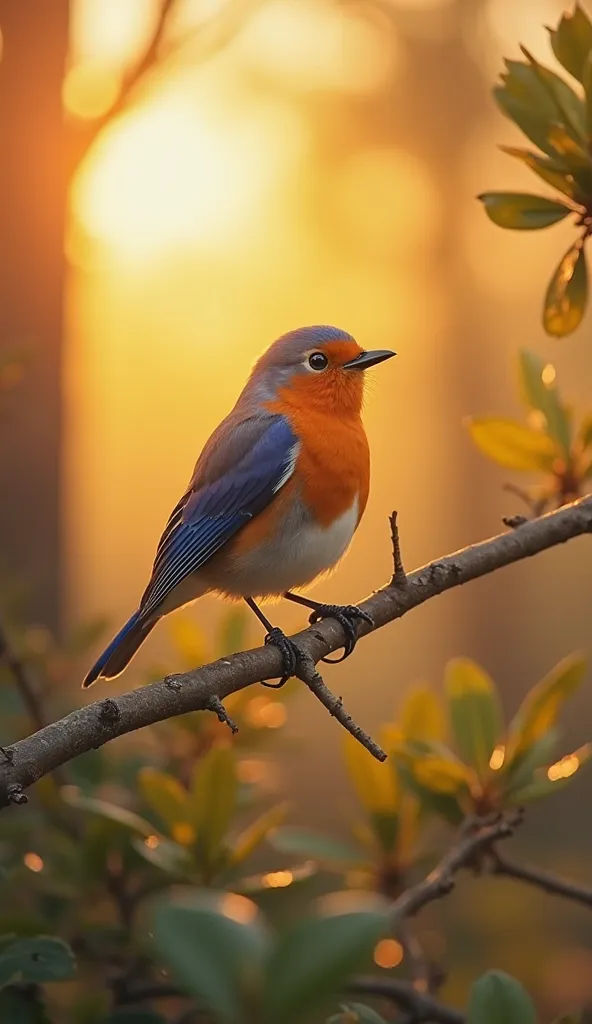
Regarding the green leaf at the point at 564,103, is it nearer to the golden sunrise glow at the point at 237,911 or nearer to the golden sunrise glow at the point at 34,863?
the golden sunrise glow at the point at 237,911

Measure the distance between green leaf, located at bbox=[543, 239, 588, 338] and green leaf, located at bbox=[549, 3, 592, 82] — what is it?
256 millimetres

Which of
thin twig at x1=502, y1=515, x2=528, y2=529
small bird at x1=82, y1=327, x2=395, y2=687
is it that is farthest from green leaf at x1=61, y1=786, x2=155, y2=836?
thin twig at x1=502, y1=515, x2=528, y2=529

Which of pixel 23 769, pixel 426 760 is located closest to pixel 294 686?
pixel 426 760

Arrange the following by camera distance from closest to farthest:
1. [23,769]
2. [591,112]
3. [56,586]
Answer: [23,769], [591,112], [56,586]

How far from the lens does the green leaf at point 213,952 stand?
58 centimetres

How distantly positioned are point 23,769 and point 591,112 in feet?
3.80

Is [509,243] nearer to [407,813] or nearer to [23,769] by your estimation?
[407,813]

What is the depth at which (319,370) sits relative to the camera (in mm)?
2539

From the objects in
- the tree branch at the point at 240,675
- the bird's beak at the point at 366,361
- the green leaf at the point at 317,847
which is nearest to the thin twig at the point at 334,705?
the tree branch at the point at 240,675

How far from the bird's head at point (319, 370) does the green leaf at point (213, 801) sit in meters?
0.97

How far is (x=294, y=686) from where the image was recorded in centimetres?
242

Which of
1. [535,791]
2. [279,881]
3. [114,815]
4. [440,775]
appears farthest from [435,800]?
[114,815]

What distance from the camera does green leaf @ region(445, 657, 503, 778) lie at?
1.82 metres

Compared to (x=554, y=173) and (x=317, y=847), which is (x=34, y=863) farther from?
(x=554, y=173)
